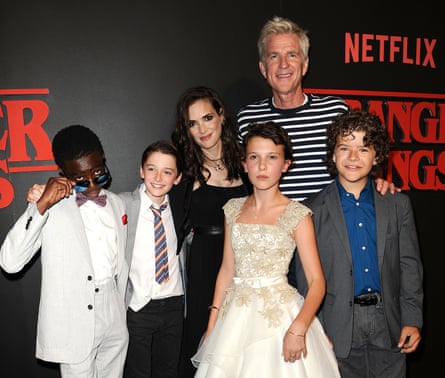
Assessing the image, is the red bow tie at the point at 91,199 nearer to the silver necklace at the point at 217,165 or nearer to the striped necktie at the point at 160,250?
the striped necktie at the point at 160,250

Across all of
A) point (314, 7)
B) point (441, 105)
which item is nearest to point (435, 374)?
point (441, 105)

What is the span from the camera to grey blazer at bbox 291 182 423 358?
221cm

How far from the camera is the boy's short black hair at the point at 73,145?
2.29 m

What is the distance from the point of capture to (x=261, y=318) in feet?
6.95

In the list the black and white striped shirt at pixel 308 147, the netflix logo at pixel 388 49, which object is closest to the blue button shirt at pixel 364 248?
the black and white striped shirt at pixel 308 147

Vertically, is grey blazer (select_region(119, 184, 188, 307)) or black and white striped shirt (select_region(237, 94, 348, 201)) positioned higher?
black and white striped shirt (select_region(237, 94, 348, 201))

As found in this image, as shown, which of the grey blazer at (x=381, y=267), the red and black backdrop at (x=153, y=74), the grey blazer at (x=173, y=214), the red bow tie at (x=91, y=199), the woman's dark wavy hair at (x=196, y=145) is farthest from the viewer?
the red and black backdrop at (x=153, y=74)

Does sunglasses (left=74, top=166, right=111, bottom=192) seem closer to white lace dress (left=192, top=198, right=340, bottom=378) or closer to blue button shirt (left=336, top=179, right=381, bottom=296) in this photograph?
white lace dress (left=192, top=198, right=340, bottom=378)

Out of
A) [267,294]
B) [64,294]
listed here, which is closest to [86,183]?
[64,294]

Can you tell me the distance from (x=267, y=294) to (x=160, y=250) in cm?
74

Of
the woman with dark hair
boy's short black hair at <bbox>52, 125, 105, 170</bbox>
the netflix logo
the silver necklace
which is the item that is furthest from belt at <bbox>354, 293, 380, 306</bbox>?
the netflix logo

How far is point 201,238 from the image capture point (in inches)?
108

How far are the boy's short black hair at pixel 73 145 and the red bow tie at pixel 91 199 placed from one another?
17 cm

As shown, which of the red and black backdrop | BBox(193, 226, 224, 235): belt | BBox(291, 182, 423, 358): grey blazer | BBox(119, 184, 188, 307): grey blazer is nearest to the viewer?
BBox(291, 182, 423, 358): grey blazer
